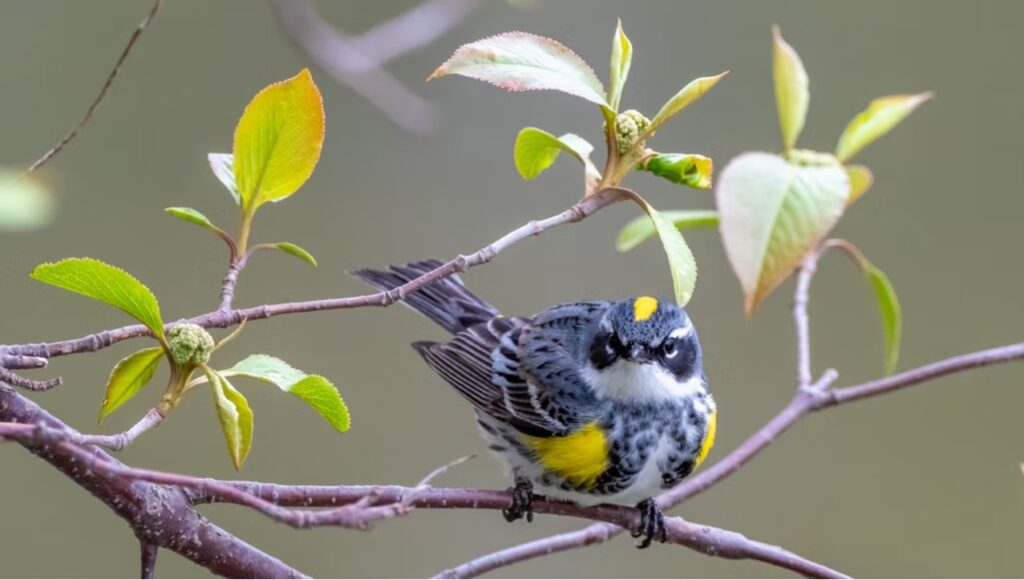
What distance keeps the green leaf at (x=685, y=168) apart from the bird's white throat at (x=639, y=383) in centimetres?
70

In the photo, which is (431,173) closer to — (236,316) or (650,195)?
(650,195)

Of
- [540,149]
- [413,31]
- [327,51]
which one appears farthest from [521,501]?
[413,31]

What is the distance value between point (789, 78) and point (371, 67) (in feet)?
3.71

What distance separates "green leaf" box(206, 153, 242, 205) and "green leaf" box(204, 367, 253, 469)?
0.19 meters

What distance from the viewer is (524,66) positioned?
102cm

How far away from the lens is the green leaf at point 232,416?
3.14 feet

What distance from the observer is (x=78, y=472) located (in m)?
0.96

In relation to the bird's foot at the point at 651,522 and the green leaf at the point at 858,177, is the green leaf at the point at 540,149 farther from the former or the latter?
the bird's foot at the point at 651,522


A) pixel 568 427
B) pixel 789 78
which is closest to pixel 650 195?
→ pixel 568 427

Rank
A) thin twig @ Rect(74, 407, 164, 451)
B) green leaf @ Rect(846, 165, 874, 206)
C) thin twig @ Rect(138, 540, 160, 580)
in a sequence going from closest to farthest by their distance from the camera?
thin twig @ Rect(74, 407, 164, 451), thin twig @ Rect(138, 540, 160, 580), green leaf @ Rect(846, 165, 874, 206)

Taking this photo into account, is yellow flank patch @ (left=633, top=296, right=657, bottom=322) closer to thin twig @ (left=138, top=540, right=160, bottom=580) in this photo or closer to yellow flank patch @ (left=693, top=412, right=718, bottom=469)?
yellow flank patch @ (left=693, top=412, right=718, bottom=469)

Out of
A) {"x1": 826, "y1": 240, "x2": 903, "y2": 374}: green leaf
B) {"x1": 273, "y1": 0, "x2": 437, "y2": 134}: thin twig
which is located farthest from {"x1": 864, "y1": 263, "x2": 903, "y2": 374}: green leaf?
{"x1": 273, "y1": 0, "x2": 437, "y2": 134}: thin twig

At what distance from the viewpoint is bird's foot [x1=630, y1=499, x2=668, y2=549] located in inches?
60.6

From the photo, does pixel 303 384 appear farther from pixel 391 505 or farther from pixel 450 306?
pixel 450 306
